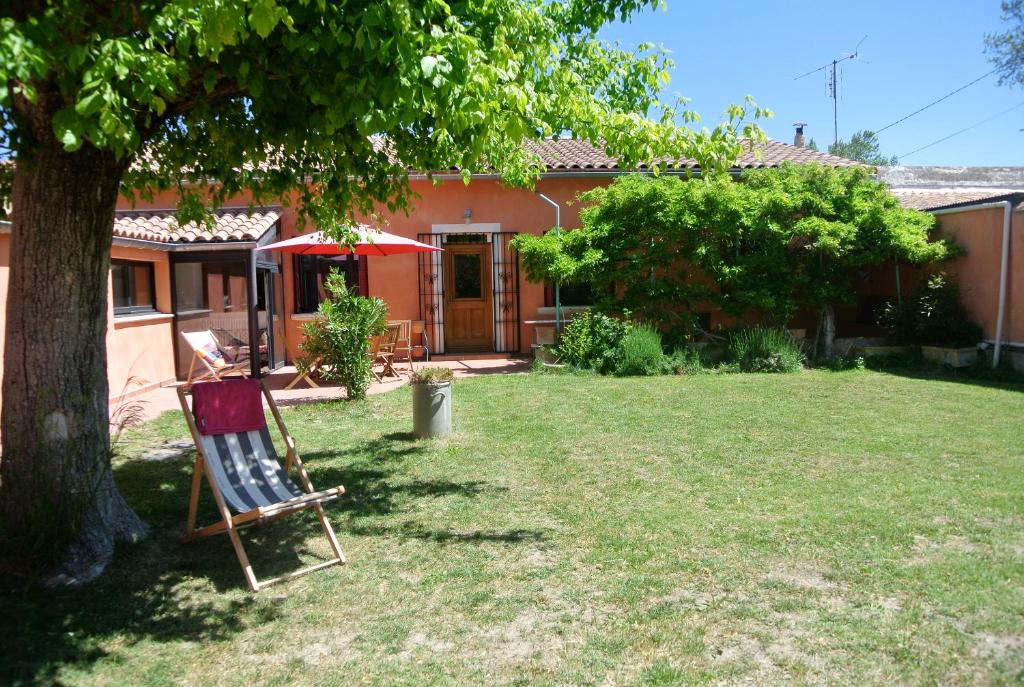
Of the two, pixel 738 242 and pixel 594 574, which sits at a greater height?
pixel 738 242

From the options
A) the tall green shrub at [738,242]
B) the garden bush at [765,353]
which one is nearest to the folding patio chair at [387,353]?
the tall green shrub at [738,242]

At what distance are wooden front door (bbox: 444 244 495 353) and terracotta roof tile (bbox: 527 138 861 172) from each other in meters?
2.17

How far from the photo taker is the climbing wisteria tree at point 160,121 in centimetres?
304

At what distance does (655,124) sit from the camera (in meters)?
4.79

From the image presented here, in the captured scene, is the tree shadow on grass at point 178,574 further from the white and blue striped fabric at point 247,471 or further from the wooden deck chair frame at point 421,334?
the wooden deck chair frame at point 421,334

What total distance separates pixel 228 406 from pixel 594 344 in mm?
7699

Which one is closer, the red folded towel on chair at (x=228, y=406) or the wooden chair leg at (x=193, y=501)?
the wooden chair leg at (x=193, y=501)

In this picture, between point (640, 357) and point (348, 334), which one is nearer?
point (348, 334)

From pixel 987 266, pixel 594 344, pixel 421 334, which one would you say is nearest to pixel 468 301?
pixel 421 334

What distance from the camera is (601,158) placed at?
14.2m

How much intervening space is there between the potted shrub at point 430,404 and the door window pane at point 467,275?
7099mm

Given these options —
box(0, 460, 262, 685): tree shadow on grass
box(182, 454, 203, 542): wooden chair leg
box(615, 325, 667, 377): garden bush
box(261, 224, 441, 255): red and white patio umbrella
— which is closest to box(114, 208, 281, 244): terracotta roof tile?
box(261, 224, 441, 255): red and white patio umbrella

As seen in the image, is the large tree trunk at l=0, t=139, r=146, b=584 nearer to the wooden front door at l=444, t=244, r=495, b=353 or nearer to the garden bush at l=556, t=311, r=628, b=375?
the garden bush at l=556, t=311, r=628, b=375

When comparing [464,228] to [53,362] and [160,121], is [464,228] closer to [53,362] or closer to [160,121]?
[160,121]
